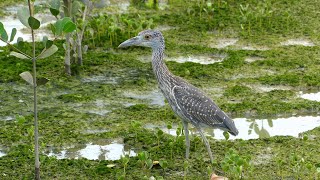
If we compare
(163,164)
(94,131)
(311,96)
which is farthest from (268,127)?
(163,164)

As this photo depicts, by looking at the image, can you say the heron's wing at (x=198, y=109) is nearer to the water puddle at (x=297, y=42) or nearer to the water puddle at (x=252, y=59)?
the water puddle at (x=252, y=59)

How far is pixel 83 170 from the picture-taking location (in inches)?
356

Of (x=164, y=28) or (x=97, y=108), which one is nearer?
(x=97, y=108)

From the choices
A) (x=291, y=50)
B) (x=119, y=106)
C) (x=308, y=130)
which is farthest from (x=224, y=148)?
(x=291, y=50)

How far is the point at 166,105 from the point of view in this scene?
438 inches

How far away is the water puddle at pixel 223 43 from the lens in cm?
1356

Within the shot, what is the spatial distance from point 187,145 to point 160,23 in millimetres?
5678

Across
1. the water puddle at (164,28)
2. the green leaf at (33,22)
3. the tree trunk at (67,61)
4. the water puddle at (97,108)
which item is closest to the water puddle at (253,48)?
the water puddle at (164,28)

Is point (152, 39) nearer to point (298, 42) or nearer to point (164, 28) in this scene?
point (298, 42)

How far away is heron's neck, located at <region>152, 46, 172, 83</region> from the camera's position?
959 centimetres

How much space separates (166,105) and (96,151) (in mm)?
1705

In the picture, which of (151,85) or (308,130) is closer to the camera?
(308,130)

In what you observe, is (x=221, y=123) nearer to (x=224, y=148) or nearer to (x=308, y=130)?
(x=224, y=148)

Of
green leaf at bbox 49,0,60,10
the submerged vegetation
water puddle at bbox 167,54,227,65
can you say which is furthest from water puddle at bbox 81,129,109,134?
water puddle at bbox 167,54,227,65
